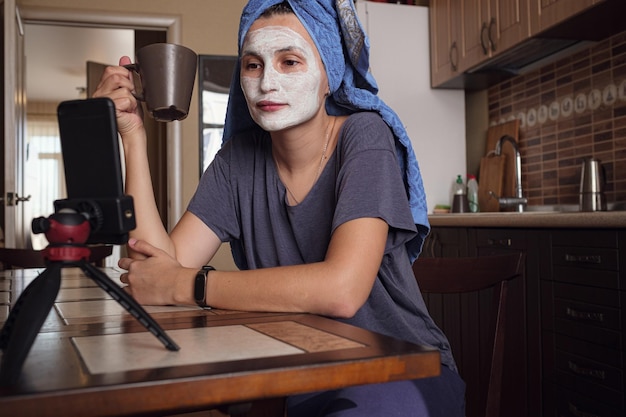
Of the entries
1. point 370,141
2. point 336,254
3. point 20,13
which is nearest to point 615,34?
point 370,141

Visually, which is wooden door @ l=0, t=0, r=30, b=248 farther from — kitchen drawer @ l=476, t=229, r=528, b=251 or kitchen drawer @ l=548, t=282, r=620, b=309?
kitchen drawer @ l=548, t=282, r=620, b=309

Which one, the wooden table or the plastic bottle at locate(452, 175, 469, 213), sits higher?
the plastic bottle at locate(452, 175, 469, 213)

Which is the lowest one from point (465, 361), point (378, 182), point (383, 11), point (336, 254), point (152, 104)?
point (465, 361)

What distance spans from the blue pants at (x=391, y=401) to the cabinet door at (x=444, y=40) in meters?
2.95

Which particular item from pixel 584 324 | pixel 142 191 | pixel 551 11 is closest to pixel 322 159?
pixel 142 191

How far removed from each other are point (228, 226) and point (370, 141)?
38 cm

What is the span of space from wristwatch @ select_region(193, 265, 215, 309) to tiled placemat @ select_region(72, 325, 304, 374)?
0.22 m

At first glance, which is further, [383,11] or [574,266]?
[383,11]

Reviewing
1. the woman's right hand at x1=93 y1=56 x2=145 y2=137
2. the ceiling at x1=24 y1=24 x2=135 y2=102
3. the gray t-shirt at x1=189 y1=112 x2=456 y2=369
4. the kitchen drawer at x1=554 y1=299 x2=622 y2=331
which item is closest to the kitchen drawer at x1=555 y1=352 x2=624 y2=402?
the kitchen drawer at x1=554 y1=299 x2=622 y2=331

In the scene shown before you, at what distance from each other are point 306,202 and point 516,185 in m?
2.59

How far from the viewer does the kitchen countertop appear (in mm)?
1999

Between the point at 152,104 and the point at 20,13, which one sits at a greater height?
the point at 20,13

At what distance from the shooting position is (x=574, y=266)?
2203 mm

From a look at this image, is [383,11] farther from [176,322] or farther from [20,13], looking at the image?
[176,322]
